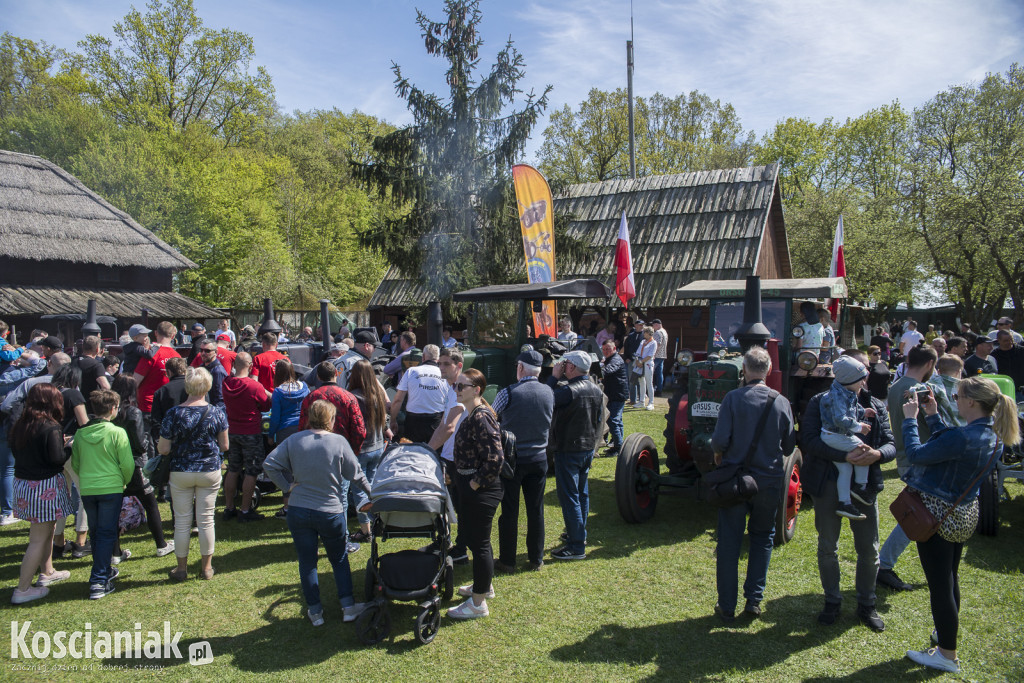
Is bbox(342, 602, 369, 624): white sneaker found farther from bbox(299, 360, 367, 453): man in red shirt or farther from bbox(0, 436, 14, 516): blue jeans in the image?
bbox(0, 436, 14, 516): blue jeans

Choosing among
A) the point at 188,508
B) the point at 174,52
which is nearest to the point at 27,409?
the point at 188,508

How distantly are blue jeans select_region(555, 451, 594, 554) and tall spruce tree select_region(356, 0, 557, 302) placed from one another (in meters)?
11.7

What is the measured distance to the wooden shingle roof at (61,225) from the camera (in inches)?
784

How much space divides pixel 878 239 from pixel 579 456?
29.6 metres

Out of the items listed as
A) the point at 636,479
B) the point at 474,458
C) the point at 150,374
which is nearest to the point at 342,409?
the point at 474,458

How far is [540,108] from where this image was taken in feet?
55.8

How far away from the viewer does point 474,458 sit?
184 inches

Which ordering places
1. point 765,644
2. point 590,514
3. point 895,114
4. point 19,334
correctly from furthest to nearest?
point 895,114 → point 19,334 → point 590,514 → point 765,644

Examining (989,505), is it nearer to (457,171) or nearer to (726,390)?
(726,390)

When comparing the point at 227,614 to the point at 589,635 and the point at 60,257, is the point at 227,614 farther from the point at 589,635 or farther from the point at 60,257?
the point at 60,257

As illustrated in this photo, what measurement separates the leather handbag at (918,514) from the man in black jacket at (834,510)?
0.41m

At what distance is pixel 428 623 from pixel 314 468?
1.30 metres

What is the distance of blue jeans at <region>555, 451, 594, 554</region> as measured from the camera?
220 inches

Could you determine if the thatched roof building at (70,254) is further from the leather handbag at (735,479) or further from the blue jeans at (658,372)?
the leather handbag at (735,479)
